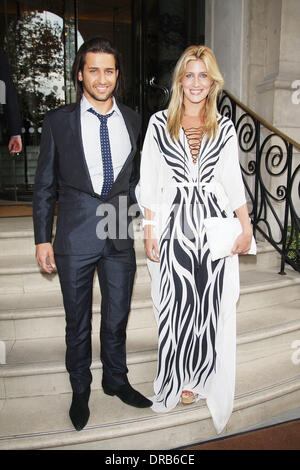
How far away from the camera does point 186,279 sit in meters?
2.07

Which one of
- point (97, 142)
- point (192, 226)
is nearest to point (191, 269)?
point (192, 226)

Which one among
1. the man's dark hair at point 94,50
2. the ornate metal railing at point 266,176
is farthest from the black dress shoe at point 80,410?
the ornate metal railing at point 266,176

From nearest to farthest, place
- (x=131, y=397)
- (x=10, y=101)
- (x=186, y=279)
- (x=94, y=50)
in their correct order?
(x=94, y=50) → (x=186, y=279) → (x=131, y=397) → (x=10, y=101)

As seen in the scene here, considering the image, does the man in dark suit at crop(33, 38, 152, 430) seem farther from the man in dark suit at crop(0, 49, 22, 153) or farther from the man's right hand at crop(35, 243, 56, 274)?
the man in dark suit at crop(0, 49, 22, 153)

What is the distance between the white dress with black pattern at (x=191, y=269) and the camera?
201cm

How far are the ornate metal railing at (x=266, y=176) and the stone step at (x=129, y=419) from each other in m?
1.30

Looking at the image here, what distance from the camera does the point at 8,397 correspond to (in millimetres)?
2322

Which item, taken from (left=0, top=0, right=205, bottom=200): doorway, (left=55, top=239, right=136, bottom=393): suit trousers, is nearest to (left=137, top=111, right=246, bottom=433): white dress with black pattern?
(left=55, top=239, right=136, bottom=393): suit trousers

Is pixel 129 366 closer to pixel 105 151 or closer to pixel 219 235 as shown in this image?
pixel 219 235

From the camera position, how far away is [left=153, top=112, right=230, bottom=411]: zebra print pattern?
2.00 m

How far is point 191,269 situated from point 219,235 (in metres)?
0.25

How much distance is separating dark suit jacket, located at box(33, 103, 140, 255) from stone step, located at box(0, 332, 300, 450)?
95cm

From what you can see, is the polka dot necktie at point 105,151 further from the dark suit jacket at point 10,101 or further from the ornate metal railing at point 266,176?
the ornate metal railing at point 266,176
